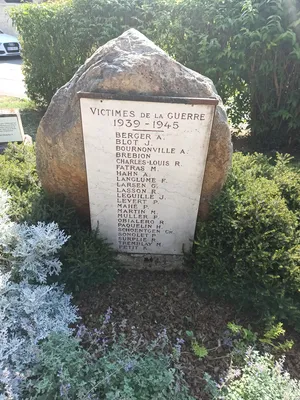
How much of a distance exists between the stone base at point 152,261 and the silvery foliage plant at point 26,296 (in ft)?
2.30

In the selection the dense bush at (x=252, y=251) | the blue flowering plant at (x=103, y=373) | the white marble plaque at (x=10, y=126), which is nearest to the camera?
the blue flowering plant at (x=103, y=373)

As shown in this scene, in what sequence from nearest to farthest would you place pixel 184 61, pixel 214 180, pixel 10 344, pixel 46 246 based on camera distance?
pixel 10 344
pixel 46 246
pixel 214 180
pixel 184 61

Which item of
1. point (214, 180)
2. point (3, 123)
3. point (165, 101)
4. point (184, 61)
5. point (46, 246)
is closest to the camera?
point (165, 101)

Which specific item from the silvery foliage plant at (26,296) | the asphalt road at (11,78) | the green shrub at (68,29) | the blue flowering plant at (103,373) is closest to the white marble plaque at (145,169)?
the silvery foliage plant at (26,296)

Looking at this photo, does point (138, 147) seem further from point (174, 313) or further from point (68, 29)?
point (68, 29)

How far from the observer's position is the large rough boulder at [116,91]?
244 cm

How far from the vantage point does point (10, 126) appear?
187 inches

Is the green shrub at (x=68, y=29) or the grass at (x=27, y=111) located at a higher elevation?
the green shrub at (x=68, y=29)

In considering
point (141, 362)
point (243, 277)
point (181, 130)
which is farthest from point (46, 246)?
point (243, 277)

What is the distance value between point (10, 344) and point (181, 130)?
6.24ft

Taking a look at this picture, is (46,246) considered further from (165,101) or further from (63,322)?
(165,101)

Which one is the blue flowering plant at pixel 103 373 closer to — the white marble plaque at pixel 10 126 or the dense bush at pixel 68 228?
the dense bush at pixel 68 228

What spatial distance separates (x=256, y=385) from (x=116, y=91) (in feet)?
7.23

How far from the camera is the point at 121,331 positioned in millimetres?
2521
